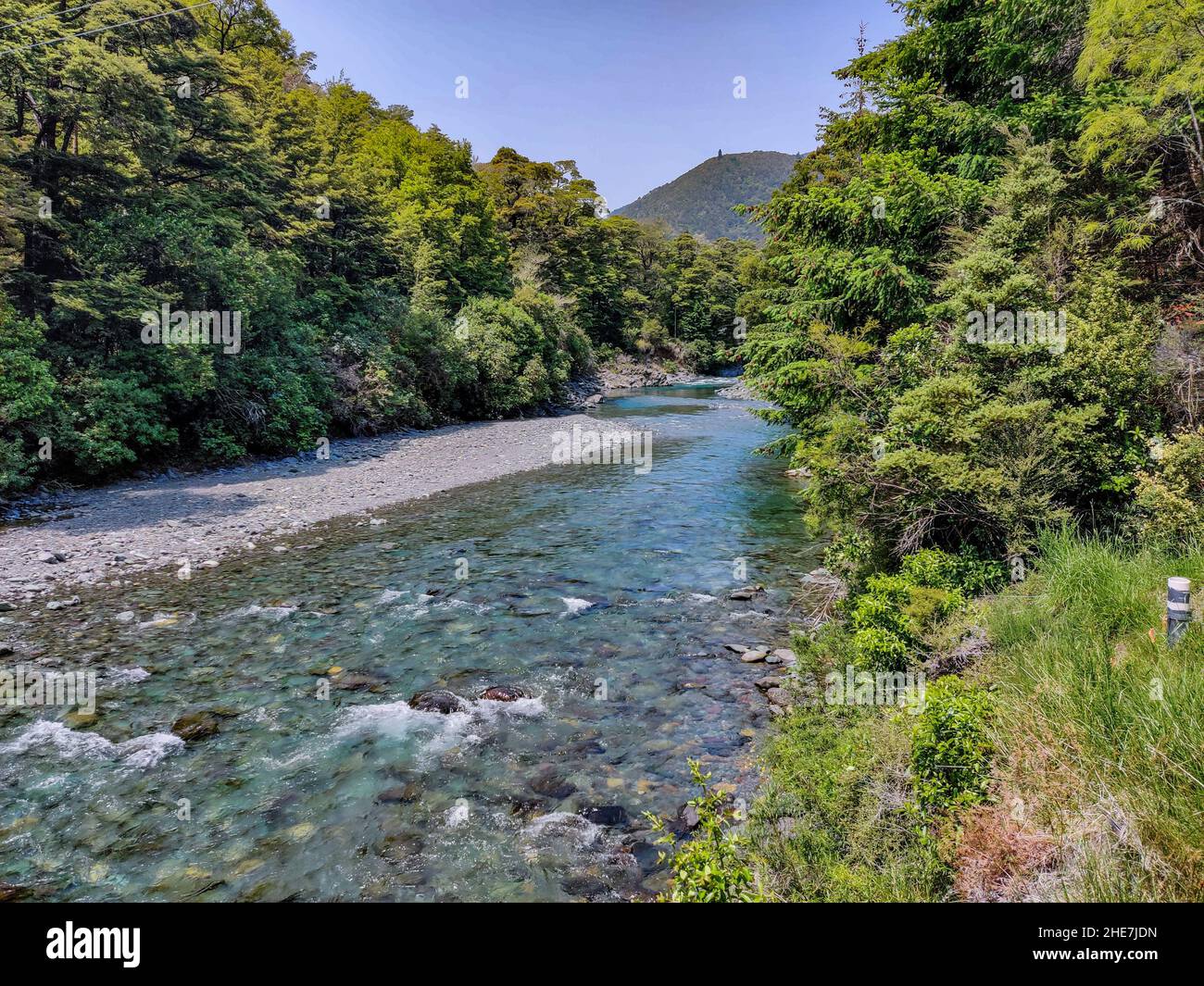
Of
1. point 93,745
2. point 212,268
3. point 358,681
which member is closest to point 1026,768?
point 358,681

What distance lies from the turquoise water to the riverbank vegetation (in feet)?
4.85

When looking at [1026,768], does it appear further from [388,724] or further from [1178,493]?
[388,724]

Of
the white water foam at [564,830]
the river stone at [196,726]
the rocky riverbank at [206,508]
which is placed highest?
the rocky riverbank at [206,508]

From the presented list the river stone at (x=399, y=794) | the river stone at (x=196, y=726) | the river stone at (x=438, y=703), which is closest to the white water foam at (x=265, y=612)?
the river stone at (x=196, y=726)

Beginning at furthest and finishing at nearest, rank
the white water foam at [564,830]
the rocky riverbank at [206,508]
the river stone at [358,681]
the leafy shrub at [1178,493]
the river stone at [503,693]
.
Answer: the rocky riverbank at [206,508]
the river stone at [358,681]
the river stone at [503,693]
the leafy shrub at [1178,493]
the white water foam at [564,830]

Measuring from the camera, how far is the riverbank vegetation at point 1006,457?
3578 millimetres

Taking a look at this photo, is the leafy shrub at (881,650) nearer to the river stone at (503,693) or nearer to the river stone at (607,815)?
the river stone at (607,815)

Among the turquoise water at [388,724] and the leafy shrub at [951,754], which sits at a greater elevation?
the leafy shrub at [951,754]

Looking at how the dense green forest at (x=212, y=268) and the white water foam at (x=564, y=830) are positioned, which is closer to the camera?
the white water foam at (x=564, y=830)

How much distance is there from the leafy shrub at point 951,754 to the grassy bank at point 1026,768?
0.01 meters

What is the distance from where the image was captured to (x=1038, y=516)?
6.56m

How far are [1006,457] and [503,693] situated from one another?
645 centimetres

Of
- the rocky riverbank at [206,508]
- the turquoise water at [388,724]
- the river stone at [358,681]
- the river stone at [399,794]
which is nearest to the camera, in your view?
the turquoise water at [388,724]
